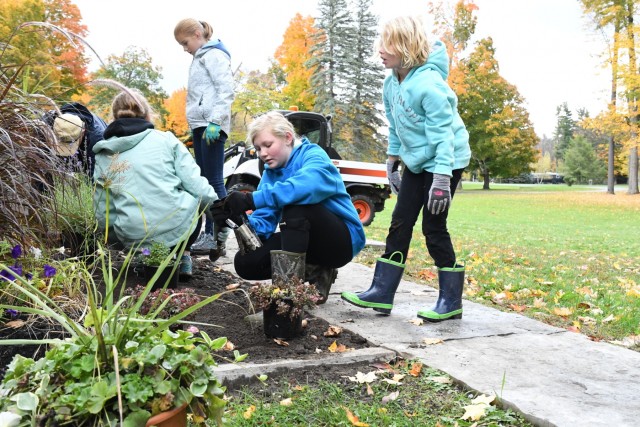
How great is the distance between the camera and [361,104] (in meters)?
33.4

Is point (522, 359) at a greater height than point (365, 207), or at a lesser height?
lesser

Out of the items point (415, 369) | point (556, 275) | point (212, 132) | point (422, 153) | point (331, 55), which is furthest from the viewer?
point (331, 55)

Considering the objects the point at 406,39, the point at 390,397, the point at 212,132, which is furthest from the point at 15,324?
the point at 212,132

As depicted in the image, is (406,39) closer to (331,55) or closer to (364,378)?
(364,378)

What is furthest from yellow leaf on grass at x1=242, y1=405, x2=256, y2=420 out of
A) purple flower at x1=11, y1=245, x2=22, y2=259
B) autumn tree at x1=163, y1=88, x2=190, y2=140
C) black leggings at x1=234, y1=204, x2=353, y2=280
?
autumn tree at x1=163, y1=88, x2=190, y2=140

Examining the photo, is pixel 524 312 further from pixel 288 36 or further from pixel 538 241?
pixel 288 36

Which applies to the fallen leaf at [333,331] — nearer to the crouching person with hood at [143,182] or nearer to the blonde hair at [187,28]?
the crouching person with hood at [143,182]

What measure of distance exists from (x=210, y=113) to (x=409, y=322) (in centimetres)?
260

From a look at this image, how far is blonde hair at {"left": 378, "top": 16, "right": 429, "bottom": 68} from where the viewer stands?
3.00 metres

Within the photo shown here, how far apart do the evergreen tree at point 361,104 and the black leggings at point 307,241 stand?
2940 cm

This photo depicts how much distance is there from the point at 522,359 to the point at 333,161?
787 cm

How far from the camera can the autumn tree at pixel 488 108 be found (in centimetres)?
3547

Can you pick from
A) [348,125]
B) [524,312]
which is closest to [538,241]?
[524,312]

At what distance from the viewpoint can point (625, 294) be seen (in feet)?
14.1
